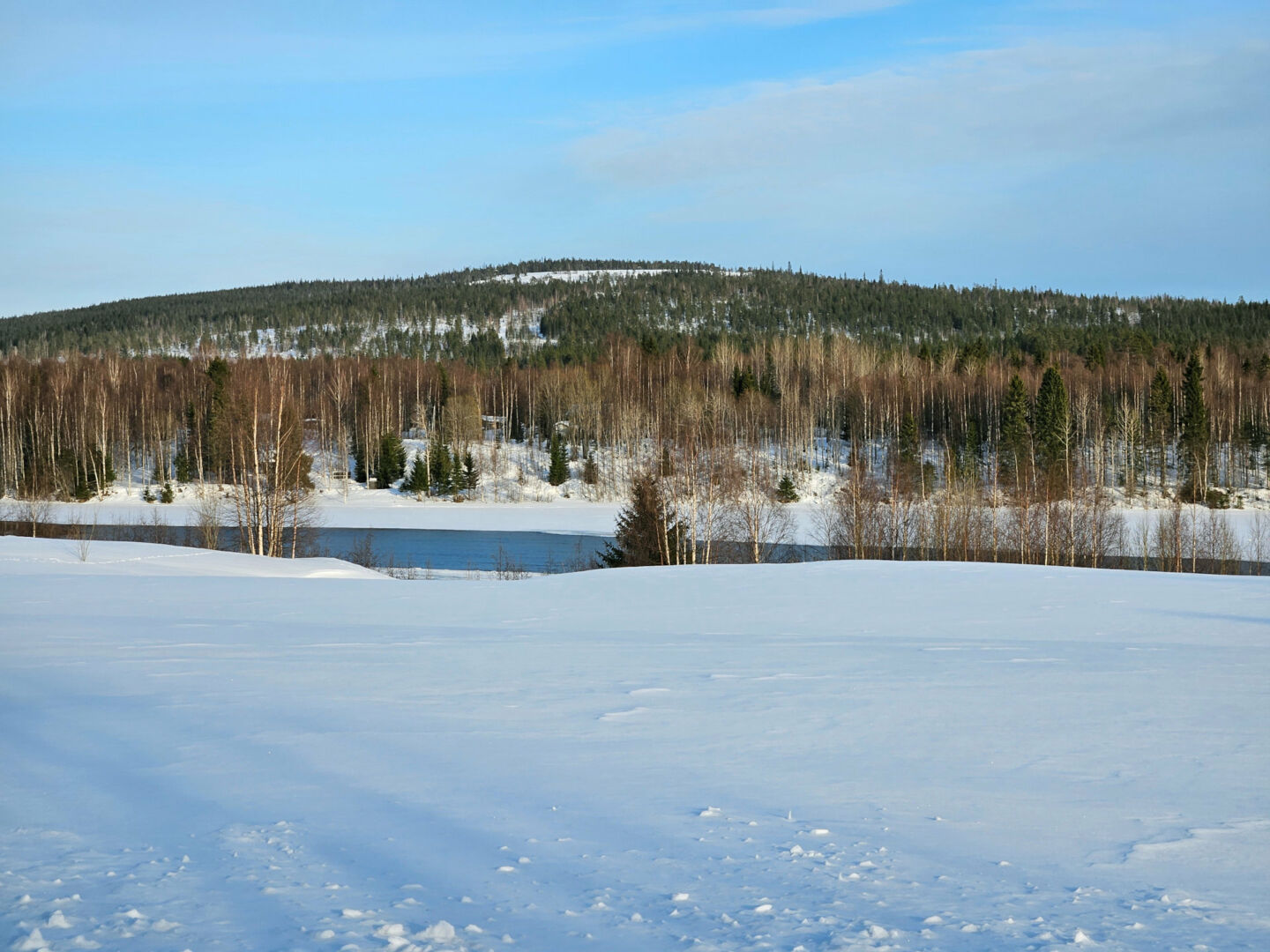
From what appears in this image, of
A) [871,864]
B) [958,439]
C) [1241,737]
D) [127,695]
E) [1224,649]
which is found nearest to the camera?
[871,864]

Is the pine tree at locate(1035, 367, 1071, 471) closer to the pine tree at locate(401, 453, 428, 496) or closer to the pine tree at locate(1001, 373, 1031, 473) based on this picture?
the pine tree at locate(1001, 373, 1031, 473)

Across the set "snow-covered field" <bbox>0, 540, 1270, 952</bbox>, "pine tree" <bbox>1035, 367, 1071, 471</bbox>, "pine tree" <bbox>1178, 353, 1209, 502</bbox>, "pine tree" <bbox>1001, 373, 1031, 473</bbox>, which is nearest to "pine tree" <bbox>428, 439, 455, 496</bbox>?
"pine tree" <bbox>1001, 373, 1031, 473</bbox>

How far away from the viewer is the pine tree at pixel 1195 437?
5212 centimetres

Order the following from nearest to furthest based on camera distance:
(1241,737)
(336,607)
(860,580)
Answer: (1241,737) → (336,607) → (860,580)

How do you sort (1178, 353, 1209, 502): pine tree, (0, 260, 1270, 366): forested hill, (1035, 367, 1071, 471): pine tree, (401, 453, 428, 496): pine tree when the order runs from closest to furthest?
(1178, 353, 1209, 502): pine tree, (401, 453, 428, 496): pine tree, (1035, 367, 1071, 471): pine tree, (0, 260, 1270, 366): forested hill

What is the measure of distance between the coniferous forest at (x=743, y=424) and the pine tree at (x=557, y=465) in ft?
0.52

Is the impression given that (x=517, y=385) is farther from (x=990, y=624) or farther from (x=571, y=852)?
(x=571, y=852)

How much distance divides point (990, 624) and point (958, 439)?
184 ft

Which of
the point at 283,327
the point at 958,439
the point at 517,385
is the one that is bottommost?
the point at 958,439

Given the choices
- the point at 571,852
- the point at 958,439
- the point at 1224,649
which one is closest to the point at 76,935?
the point at 571,852

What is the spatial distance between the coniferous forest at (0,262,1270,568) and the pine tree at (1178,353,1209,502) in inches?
5.9

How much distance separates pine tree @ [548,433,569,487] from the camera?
190ft

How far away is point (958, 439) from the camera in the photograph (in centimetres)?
6456

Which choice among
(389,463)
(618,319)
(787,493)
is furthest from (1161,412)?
(618,319)
